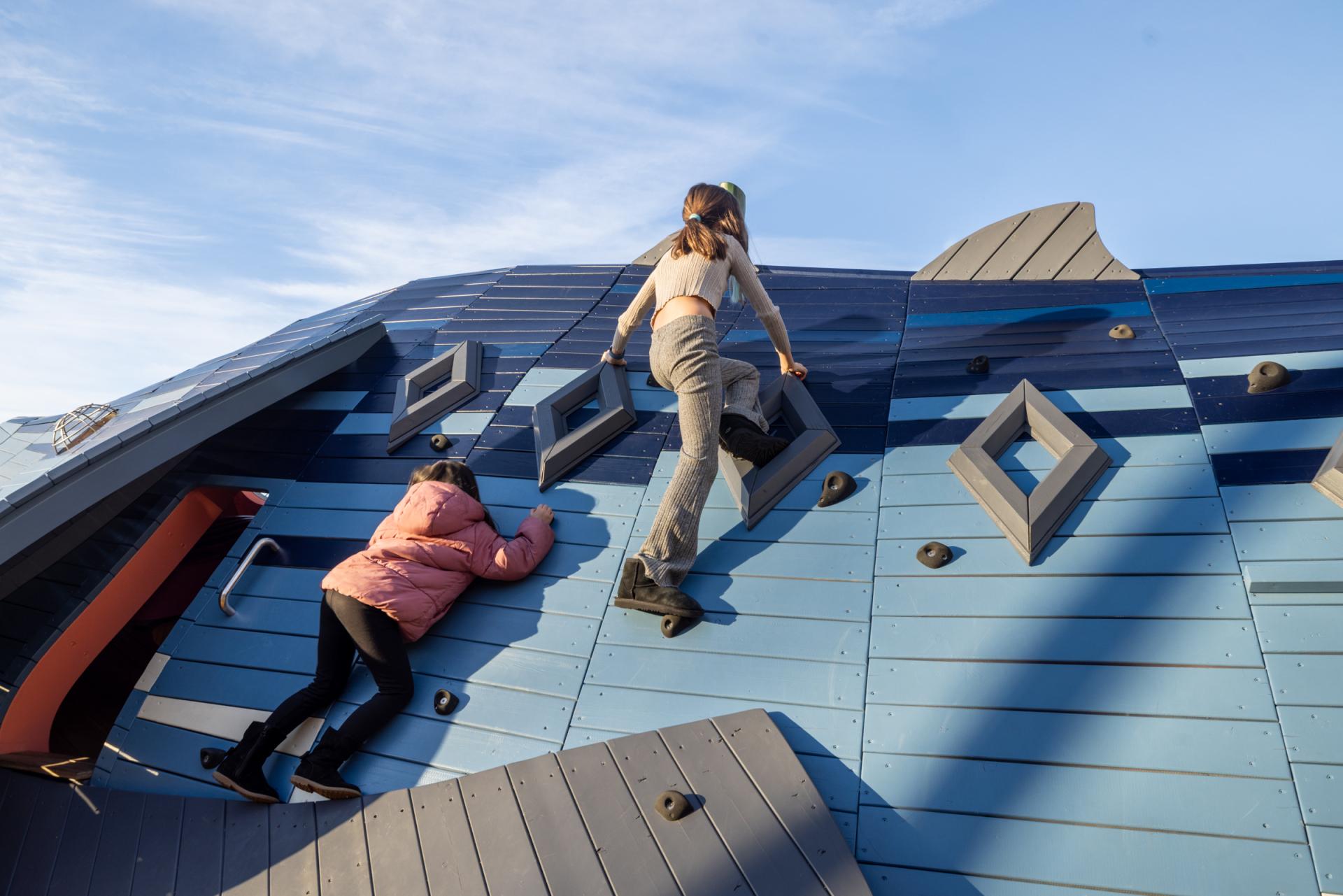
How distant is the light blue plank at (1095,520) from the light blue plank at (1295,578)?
9.3 inches

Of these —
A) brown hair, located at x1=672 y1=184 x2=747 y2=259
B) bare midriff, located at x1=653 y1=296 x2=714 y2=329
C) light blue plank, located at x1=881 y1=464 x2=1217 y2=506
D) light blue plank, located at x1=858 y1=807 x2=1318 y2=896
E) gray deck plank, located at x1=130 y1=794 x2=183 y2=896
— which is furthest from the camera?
brown hair, located at x1=672 y1=184 x2=747 y2=259

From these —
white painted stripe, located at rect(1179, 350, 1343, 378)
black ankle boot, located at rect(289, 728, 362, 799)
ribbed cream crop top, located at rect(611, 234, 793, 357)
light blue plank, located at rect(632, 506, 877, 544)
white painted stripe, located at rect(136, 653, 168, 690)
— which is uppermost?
ribbed cream crop top, located at rect(611, 234, 793, 357)

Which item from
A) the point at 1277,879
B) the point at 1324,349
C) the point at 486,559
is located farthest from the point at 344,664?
the point at 1324,349

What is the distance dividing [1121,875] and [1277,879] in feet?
1.32

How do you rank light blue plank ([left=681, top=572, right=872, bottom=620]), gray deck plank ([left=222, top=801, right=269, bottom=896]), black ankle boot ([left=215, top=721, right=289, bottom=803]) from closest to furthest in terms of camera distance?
gray deck plank ([left=222, top=801, right=269, bottom=896]), black ankle boot ([left=215, top=721, right=289, bottom=803]), light blue plank ([left=681, top=572, right=872, bottom=620])

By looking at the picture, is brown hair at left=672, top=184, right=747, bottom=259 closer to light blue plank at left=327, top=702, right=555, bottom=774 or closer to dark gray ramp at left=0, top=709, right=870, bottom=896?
dark gray ramp at left=0, top=709, right=870, bottom=896

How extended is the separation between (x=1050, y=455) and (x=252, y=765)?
11.6ft

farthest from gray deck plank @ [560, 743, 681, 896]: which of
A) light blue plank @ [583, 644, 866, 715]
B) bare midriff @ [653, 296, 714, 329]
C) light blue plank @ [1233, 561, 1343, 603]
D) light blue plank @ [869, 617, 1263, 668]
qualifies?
light blue plank @ [1233, 561, 1343, 603]

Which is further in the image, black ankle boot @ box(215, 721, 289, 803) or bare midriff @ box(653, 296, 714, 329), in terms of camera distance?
bare midriff @ box(653, 296, 714, 329)

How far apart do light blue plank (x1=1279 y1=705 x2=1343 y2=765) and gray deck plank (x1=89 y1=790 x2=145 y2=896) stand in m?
3.97

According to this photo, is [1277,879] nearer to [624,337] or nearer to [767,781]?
[767,781]

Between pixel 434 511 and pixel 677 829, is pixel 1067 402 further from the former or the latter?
Answer: pixel 434 511

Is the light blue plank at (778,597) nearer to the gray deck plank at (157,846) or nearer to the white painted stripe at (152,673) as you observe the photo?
the gray deck plank at (157,846)

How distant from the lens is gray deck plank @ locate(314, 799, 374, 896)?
3.05m
